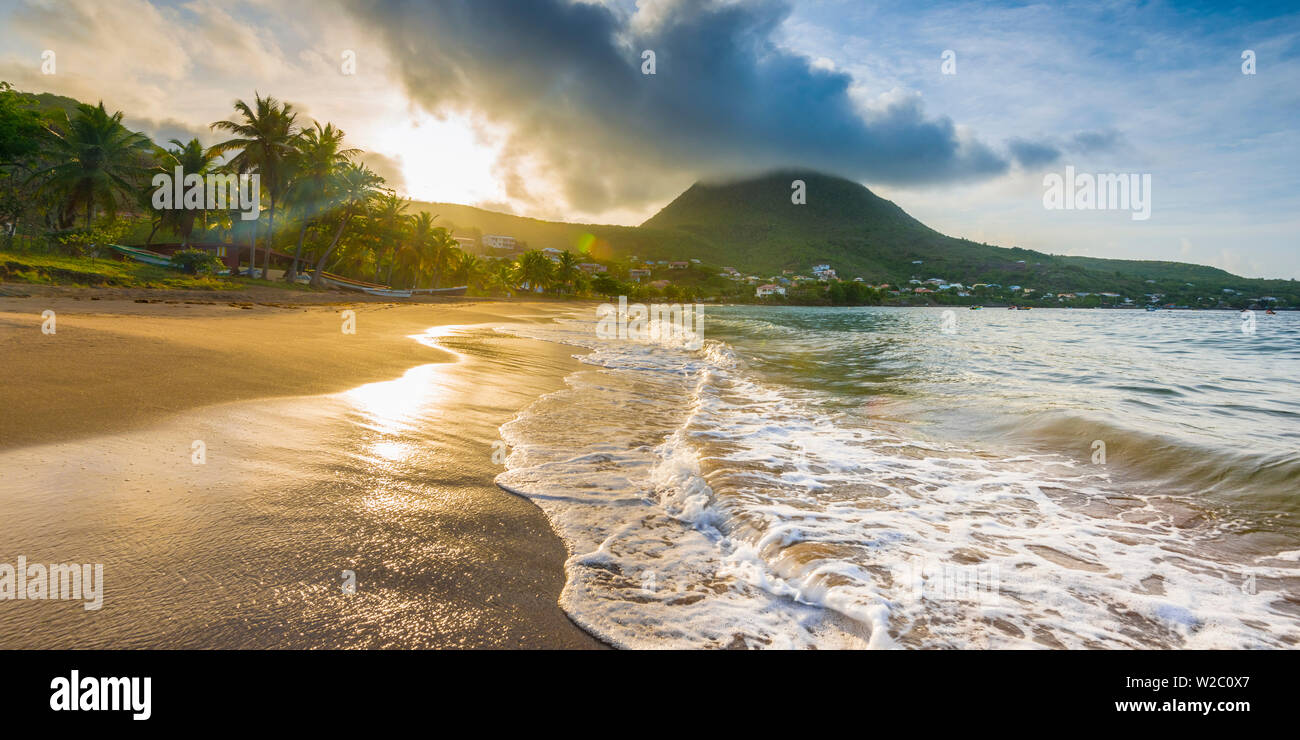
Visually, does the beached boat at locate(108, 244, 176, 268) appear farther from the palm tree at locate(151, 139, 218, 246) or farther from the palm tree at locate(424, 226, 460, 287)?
the palm tree at locate(424, 226, 460, 287)

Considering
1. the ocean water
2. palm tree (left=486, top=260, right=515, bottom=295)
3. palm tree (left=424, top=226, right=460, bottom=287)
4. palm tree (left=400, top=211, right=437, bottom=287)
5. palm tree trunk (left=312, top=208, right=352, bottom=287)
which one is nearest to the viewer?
the ocean water

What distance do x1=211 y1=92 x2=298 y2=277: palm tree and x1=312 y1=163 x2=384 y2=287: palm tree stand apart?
18.5ft

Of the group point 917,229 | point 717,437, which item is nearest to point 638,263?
point 917,229

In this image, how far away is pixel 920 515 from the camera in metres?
5.15

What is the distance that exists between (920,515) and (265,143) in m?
53.2

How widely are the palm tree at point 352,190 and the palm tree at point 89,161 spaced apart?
1481 centimetres

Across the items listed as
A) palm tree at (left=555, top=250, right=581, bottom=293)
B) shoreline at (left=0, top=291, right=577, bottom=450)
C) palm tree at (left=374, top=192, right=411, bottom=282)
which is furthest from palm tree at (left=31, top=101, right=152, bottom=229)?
palm tree at (left=555, top=250, right=581, bottom=293)

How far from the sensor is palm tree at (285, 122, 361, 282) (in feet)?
147

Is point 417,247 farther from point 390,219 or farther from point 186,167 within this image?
point 186,167

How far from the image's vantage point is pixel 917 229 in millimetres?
199000

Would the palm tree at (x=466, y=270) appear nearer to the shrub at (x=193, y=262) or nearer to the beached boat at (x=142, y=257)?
the beached boat at (x=142, y=257)
